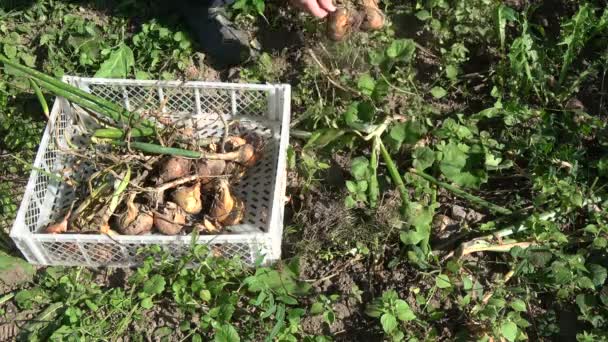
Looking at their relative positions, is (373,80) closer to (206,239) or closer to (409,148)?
(409,148)

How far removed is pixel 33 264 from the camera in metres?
2.25

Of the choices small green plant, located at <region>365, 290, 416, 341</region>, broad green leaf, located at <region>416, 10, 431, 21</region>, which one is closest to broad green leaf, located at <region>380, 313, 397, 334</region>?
small green plant, located at <region>365, 290, 416, 341</region>

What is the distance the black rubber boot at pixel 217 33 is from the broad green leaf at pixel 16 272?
3.17 feet

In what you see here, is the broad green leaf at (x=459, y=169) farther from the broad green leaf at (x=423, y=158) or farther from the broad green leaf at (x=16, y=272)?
the broad green leaf at (x=16, y=272)

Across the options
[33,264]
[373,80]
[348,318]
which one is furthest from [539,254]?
[33,264]

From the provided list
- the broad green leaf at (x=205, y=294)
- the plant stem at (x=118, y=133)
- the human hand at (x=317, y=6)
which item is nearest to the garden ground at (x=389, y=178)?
the broad green leaf at (x=205, y=294)

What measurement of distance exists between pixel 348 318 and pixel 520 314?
52 cm

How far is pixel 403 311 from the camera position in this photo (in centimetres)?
203

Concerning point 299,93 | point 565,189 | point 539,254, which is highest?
point 299,93

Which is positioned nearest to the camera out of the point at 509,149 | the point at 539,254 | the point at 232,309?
the point at 232,309

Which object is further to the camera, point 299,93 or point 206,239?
point 299,93

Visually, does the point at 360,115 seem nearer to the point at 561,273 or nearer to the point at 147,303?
the point at 561,273

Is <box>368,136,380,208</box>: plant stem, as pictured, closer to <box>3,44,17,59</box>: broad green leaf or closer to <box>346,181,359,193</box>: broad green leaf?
<box>346,181,359,193</box>: broad green leaf

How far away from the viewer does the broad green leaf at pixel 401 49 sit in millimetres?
2402
